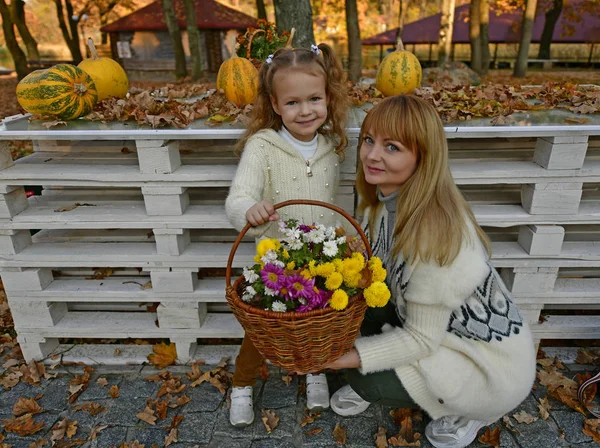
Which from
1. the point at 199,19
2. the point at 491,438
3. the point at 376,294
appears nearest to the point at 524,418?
the point at 491,438

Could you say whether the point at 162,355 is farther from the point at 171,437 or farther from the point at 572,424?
the point at 572,424

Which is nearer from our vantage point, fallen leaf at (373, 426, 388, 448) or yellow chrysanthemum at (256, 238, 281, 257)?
yellow chrysanthemum at (256, 238, 281, 257)

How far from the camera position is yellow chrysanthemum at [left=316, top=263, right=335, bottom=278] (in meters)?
1.60

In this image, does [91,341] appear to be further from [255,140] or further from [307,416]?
[255,140]

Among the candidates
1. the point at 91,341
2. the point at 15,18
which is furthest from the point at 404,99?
the point at 15,18

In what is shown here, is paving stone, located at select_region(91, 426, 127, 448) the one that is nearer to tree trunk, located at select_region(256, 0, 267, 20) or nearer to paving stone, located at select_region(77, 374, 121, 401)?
paving stone, located at select_region(77, 374, 121, 401)

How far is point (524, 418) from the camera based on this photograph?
2.37 metres

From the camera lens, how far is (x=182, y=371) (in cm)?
279

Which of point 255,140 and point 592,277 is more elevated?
point 255,140

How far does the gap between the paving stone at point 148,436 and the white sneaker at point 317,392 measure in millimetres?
769

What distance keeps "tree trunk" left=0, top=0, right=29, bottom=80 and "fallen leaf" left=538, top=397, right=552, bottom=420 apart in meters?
14.0

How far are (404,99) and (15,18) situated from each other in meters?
16.0

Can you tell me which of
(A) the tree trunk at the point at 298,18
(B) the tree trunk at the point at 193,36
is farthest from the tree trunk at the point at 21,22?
(A) the tree trunk at the point at 298,18

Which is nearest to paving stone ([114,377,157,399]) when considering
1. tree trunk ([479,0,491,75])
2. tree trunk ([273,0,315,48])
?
tree trunk ([273,0,315,48])
